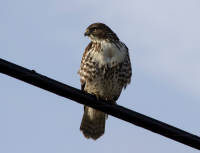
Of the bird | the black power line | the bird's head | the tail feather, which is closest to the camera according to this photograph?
the black power line

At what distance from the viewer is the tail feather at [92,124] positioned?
7.87 metres

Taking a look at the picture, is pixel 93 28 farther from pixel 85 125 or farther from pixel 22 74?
pixel 22 74

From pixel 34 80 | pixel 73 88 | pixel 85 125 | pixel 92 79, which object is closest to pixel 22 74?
pixel 34 80

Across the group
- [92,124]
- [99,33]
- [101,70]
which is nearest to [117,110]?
[101,70]

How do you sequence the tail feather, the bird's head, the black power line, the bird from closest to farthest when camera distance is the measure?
the black power line < the bird < the tail feather < the bird's head

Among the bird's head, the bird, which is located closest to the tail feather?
the bird

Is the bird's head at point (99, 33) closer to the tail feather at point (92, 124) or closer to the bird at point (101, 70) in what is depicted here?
the bird at point (101, 70)

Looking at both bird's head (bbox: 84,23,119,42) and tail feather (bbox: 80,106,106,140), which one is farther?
bird's head (bbox: 84,23,119,42)

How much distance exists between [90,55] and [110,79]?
25.4 inches

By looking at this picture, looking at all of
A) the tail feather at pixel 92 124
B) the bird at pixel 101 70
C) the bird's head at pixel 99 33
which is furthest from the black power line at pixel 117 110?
the bird's head at pixel 99 33

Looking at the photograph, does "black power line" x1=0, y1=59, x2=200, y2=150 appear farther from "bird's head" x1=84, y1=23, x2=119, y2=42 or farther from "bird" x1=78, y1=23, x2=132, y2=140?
"bird's head" x1=84, y1=23, x2=119, y2=42

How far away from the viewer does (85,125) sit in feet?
26.2

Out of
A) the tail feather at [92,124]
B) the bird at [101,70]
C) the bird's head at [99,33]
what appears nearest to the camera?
the bird at [101,70]

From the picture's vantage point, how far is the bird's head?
317 inches
